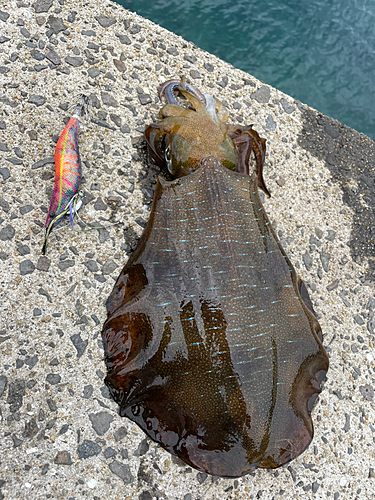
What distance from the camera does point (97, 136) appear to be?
138 inches

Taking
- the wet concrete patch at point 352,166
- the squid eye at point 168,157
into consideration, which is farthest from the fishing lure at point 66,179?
the wet concrete patch at point 352,166

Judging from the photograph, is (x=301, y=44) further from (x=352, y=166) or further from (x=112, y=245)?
(x=112, y=245)

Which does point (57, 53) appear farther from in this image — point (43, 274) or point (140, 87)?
point (43, 274)

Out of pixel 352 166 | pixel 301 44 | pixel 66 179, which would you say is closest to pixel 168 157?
pixel 66 179

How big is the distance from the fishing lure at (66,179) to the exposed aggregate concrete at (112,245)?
5.8 inches

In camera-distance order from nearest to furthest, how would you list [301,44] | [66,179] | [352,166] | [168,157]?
[66,179] → [168,157] → [352,166] → [301,44]

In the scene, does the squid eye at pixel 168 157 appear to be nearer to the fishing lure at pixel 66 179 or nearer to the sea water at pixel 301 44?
the fishing lure at pixel 66 179

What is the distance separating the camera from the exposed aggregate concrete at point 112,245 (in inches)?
111

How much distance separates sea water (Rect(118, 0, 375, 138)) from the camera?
6.52 m

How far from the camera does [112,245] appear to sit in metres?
3.29

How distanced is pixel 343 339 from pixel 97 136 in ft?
9.87

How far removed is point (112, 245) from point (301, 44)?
5845 mm

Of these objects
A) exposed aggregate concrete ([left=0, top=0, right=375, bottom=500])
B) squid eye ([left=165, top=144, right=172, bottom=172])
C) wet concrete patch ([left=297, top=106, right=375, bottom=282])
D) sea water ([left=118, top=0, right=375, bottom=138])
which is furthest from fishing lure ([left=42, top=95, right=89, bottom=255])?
sea water ([left=118, top=0, right=375, bottom=138])

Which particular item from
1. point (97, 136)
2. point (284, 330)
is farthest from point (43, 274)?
point (284, 330)
